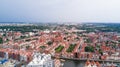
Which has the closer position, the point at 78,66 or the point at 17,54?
the point at 78,66

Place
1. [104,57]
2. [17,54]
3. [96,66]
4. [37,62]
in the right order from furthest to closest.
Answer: [104,57], [17,54], [96,66], [37,62]

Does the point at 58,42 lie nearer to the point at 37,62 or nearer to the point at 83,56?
Result: the point at 83,56

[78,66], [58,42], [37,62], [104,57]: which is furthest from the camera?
[58,42]

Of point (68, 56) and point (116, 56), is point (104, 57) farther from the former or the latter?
point (68, 56)

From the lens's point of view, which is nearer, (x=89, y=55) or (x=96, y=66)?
(x=96, y=66)

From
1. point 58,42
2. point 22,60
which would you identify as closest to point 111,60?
point 22,60

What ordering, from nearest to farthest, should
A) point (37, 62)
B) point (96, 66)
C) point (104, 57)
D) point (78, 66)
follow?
point (37, 62), point (96, 66), point (78, 66), point (104, 57)

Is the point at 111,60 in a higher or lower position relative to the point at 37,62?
lower

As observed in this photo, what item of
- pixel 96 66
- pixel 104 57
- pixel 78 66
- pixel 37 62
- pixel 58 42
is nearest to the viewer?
pixel 37 62

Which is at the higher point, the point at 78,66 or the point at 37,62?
the point at 37,62

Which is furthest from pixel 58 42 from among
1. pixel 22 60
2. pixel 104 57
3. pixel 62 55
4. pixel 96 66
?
pixel 96 66
